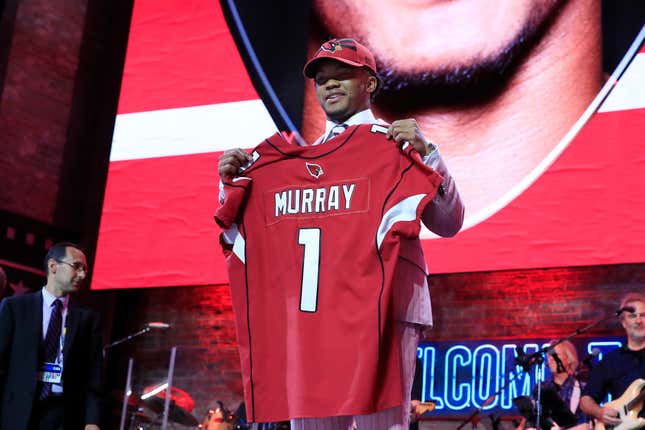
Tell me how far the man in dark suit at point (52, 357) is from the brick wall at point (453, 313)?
11.7 feet

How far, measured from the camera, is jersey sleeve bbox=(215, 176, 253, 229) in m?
2.14

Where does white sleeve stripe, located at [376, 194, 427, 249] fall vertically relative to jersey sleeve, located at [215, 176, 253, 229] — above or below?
below

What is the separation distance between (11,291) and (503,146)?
162 inches

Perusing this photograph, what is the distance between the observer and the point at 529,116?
536 centimetres

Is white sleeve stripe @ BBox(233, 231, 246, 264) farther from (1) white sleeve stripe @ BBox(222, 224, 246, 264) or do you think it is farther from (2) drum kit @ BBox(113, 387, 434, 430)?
(2) drum kit @ BBox(113, 387, 434, 430)

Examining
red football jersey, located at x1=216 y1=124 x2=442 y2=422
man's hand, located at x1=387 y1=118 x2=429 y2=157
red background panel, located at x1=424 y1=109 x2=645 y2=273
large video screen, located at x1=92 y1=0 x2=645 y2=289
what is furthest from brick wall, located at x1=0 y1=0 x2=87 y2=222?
man's hand, located at x1=387 y1=118 x2=429 y2=157

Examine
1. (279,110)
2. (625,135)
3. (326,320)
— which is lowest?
(326,320)

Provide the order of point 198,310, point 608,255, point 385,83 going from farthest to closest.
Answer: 1. point 198,310
2. point 385,83
3. point 608,255

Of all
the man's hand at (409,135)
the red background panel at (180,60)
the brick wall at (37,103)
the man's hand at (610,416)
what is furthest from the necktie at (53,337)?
the brick wall at (37,103)

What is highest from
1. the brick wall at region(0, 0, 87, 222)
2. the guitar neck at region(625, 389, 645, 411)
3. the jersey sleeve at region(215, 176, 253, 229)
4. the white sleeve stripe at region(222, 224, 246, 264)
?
the brick wall at region(0, 0, 87, 222)

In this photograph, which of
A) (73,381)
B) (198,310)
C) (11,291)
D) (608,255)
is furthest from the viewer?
(198,310)

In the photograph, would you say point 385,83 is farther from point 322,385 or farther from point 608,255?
point 322,385

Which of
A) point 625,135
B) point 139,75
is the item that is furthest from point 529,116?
point 139,75

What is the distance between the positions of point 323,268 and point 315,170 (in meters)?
0.28
